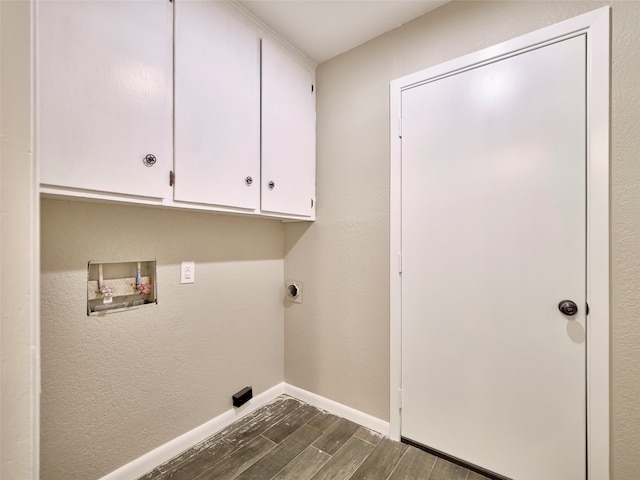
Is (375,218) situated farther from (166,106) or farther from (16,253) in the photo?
(16,253)

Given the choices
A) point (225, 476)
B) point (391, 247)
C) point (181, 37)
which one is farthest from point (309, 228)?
point (225, 476)

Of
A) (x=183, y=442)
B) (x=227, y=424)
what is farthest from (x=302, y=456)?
(x=183, y=442)

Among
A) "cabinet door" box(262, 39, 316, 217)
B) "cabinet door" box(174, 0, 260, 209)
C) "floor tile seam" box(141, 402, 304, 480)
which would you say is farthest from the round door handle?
"floor tile seam" box(141, 402, 304, 480)

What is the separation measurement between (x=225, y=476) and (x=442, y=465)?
1.11 m

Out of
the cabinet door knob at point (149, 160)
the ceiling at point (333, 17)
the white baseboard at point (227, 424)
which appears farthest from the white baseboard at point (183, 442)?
the ceiling at point (333, 17)

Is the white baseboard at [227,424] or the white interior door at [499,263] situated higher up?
the white interior door at [499,263]

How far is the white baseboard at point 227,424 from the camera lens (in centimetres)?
140

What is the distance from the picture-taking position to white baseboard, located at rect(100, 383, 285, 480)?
4.51ft

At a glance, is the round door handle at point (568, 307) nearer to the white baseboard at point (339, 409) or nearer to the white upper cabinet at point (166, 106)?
the white baseboard at point (339, 409)

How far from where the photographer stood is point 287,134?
6.00ft

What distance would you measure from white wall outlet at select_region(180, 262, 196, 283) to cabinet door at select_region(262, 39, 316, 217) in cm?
53

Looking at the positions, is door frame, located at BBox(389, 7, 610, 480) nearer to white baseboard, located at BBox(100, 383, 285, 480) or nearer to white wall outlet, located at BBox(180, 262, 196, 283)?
white baseboard, located at BBox(100, 383, 285, 480)

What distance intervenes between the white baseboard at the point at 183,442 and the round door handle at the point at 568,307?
1.86 m

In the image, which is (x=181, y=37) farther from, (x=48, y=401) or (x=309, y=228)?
(x=48, y=401)
